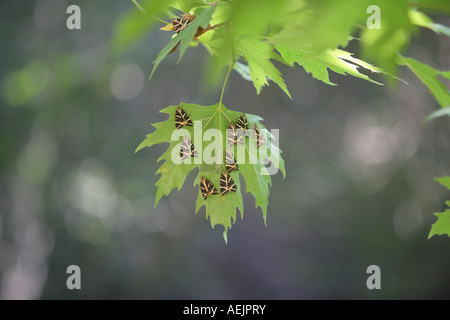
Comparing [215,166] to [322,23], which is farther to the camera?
[215,166]

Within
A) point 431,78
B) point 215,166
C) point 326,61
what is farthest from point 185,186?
point 431,78

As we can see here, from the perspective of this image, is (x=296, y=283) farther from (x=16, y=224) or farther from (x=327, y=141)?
(x=16, y=224)

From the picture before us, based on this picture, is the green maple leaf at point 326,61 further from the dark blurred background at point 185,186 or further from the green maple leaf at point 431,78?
the dark blurred background at point 185,186

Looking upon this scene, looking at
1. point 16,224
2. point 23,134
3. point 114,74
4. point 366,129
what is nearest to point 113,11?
point 114,74

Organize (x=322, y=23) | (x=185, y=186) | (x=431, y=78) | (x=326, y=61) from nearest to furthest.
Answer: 1. (x=322, y=23)
2. (x=431, y=78)
3. (x=326, y=61)
4. (x=185, y=186)

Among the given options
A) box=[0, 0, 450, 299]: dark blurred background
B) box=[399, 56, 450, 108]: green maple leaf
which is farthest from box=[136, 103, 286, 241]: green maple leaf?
box=[0, 0, 450, 299]: dark blurred background

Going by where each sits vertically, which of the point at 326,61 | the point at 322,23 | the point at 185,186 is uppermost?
the point at 185,186

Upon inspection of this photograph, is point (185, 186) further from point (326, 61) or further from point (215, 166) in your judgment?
point (326, 61)
